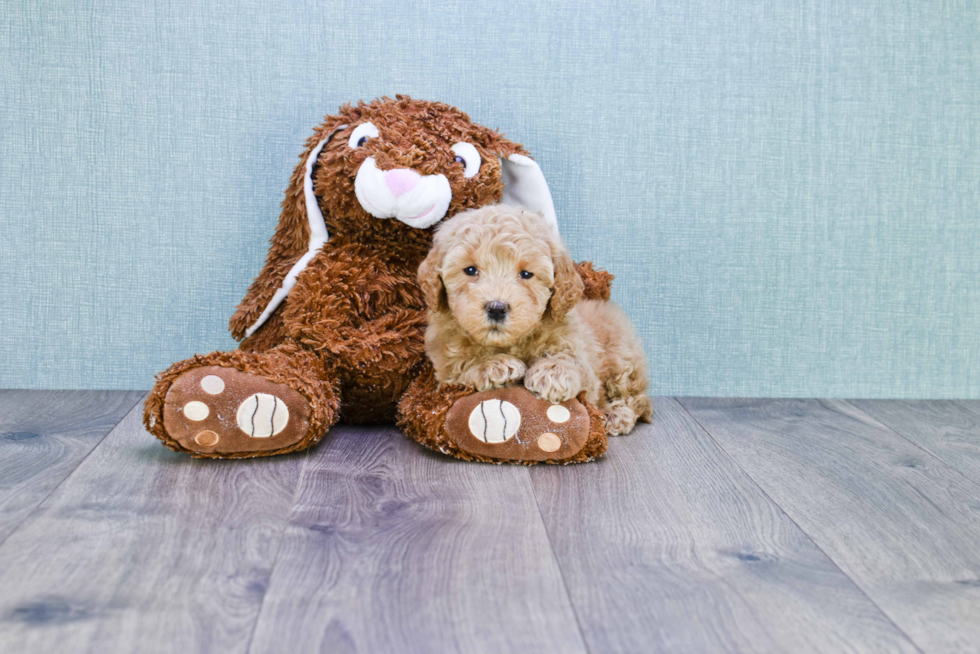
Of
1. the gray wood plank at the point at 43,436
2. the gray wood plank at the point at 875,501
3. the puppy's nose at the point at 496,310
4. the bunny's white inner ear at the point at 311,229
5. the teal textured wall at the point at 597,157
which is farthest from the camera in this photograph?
the teal textured wall at the point at 597,157

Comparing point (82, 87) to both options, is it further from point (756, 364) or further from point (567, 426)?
point (756, 364)

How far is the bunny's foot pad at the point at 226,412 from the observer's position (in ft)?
4.83

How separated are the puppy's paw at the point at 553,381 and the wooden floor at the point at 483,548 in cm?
14

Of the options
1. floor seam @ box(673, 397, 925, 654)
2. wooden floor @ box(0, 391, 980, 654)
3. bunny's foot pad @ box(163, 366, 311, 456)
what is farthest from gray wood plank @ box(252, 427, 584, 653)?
floor seam @ box(673, 397, 925, 654)

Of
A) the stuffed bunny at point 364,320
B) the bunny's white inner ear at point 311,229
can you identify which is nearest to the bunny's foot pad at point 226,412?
the stuffed bunny at point 364,320

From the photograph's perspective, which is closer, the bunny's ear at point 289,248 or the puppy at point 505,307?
the puppy at point 505,307

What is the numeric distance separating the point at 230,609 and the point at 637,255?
56.9 inches

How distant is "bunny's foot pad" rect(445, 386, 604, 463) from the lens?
4.95 ft

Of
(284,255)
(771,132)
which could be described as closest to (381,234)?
(284,255)

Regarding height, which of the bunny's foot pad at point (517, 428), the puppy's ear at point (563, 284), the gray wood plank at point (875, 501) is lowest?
the gray wood plank at point (875, 501)

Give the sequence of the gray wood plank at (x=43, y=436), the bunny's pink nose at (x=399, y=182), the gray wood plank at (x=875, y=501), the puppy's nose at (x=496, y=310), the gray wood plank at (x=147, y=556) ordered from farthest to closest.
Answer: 1. the bunny's pink nose at (x=399, y=182)
2. the puppy's nose at (x=496, y=310)
3. the gray wood plank at (x=43, y=436)
4. the gray wood plank at (x=875, y=501)
5. the gray wood plank at (x=147, y=556)

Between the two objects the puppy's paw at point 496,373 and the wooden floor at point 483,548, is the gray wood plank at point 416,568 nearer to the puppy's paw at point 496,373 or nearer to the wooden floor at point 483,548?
the wooden floor at point 483,548

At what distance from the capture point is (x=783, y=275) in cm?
217

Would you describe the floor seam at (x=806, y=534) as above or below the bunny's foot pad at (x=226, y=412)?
below
